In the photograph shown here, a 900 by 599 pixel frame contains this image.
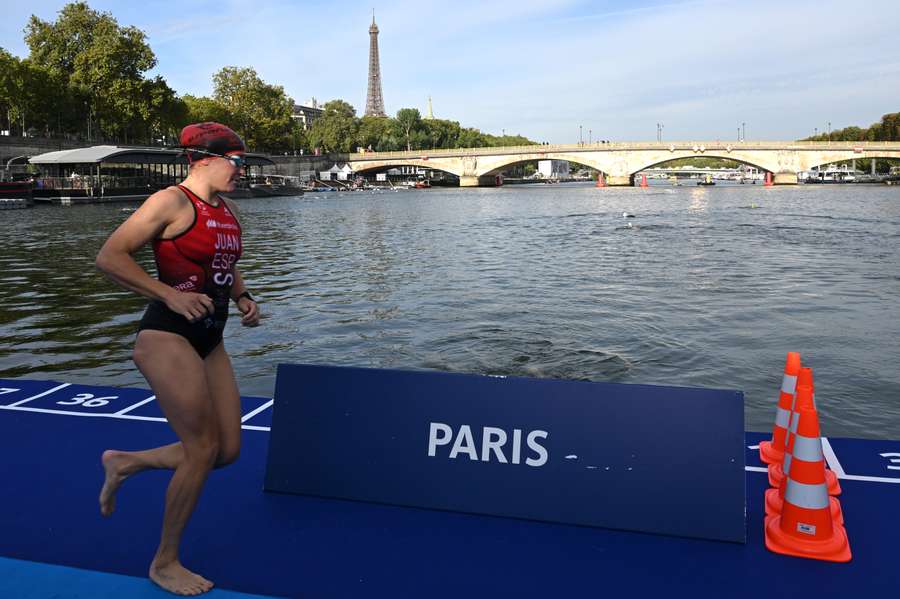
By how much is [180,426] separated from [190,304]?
1.60ft

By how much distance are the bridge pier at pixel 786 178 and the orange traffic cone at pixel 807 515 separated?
92711mm

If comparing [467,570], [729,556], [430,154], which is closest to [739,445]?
[729,556]

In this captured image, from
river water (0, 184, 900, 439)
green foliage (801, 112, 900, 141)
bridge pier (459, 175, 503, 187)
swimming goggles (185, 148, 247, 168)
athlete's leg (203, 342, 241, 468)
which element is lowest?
river water (0, 184, 900, 439)

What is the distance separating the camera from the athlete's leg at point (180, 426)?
2936 millimetres

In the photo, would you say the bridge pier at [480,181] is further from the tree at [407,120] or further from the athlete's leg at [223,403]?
the athlete's leg at [223,403]

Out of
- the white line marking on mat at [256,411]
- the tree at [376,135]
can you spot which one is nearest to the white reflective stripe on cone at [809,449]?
the white line marking on mat at [256,411]

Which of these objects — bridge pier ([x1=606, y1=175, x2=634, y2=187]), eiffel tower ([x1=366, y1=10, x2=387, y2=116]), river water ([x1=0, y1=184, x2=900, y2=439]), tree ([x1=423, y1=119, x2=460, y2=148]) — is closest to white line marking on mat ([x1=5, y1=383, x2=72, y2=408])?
river water ([x1=0, y1=184, x2=900, y2=439])

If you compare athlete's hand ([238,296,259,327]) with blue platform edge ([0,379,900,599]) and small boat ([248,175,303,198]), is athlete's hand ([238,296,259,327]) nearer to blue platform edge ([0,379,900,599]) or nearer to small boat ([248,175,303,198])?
blue platform edge ([0,379,900,599])

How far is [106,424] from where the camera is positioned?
17.4 feet

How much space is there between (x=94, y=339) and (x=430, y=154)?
306 feet

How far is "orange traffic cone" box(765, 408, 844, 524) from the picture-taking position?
3346 mm

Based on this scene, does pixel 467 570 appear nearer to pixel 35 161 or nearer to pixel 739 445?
pixel 739 445

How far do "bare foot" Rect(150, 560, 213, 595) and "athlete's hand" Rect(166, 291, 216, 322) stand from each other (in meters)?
1.02

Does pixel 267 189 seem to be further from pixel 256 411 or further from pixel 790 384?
pixel 790 384
